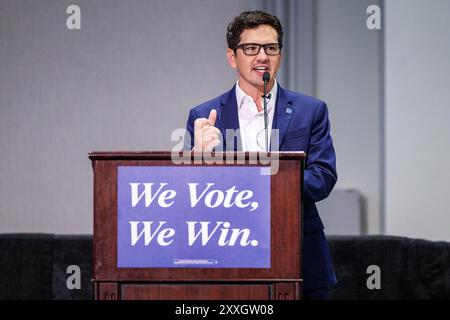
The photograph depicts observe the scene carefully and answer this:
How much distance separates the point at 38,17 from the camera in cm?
582

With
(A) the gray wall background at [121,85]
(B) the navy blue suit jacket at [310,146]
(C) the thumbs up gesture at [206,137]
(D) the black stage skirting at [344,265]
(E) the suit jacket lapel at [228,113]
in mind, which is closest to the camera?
(C) the thumbs up gesture at [206,137]

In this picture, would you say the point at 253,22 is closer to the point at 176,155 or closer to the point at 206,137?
the point at 206,137

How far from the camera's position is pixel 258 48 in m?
3.11

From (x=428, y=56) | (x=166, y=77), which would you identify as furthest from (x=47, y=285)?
(x=428, y=56)

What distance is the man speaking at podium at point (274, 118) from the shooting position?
2.95 metres

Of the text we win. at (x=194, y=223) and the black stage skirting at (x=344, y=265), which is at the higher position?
the text we win. at (x=194, y=223)

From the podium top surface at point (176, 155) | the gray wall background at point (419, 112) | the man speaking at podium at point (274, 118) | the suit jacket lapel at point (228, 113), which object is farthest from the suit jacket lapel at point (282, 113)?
the gray wall background at point (419, 112)

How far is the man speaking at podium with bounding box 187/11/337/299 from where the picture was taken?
9.68 feet

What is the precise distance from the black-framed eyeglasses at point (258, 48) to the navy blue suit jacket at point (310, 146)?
134 millimetres

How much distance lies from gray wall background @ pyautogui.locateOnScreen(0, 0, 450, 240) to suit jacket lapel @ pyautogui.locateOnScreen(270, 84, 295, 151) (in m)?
2.60

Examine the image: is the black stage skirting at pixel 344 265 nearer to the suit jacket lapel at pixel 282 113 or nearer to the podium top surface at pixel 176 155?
the suit jacket lapel at pixel 282 113

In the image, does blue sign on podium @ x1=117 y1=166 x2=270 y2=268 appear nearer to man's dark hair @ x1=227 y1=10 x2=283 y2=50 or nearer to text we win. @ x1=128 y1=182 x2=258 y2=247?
text we win. @ x1=128 y1=182 x2=258 y2=247

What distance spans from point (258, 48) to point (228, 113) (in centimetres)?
24
